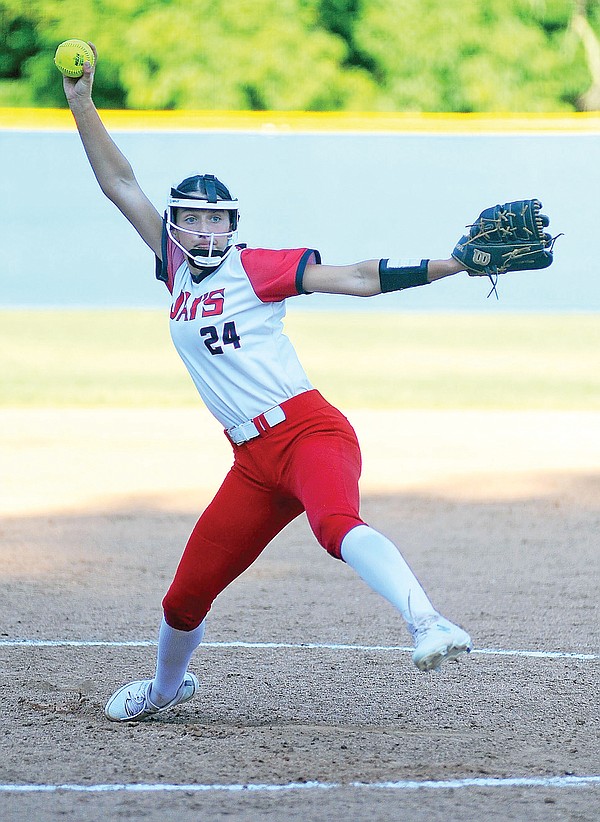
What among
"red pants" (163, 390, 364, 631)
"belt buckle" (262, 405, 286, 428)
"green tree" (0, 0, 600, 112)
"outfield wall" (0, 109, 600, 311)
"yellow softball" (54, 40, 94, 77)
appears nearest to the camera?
"red pants" (163, 390, 364, 631)

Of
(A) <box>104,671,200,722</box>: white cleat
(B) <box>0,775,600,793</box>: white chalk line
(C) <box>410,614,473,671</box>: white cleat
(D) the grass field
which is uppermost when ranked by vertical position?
(C) <box>410,614,473,671</box>: white cleat

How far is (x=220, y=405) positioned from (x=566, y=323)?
1595 cm

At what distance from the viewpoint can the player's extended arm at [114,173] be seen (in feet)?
12.4

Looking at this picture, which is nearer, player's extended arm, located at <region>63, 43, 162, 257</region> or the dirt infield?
the dirt infield

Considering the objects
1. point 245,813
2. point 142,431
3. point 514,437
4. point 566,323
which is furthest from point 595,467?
point 566,323

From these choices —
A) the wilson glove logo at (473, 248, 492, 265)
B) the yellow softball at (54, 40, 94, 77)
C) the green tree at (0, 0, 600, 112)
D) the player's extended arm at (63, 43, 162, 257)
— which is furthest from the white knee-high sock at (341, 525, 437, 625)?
the green tree at (0, 0, 600, 112)

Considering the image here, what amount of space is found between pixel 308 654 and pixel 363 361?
32.5ft

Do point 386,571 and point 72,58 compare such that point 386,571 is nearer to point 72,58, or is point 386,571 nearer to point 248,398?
point 248,398

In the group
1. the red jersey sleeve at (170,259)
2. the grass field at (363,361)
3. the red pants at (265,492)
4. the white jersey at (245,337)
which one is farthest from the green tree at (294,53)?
the red pants at (265,492)

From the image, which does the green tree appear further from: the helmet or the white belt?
the white belt

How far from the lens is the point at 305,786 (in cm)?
Answer: 304

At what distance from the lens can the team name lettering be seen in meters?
3.40

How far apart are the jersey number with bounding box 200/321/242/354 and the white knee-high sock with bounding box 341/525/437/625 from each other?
67 cm

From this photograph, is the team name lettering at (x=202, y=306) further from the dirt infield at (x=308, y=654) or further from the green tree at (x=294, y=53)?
the green tree at (x=294, y=53)
